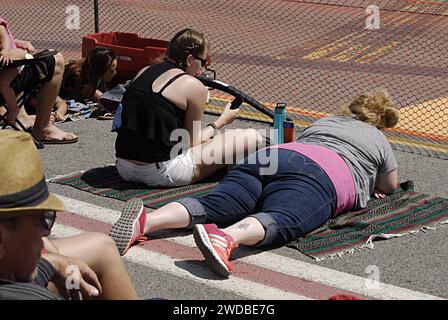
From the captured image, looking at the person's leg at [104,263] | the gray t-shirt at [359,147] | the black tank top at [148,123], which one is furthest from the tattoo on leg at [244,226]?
the person's leg at [104,263]

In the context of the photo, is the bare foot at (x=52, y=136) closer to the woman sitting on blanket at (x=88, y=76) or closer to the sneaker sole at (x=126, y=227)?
the woman sitting on blanket at (x=88, y=76)

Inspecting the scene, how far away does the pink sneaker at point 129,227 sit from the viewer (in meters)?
5.21

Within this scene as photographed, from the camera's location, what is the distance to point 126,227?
17.2 feet

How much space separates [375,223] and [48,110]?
10.2ft

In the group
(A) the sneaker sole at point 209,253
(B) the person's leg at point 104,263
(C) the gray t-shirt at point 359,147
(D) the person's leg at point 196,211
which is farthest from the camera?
(C) the gray t-shirt at point 359,147

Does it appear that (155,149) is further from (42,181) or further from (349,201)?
(42,181)

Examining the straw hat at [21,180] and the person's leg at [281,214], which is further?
the person's leg at [281,214]

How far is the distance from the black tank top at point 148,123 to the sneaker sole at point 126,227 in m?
0.89

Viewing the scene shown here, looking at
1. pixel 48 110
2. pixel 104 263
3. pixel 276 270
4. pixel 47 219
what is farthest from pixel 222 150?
pixel 47 219

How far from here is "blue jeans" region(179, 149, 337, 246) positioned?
533 centimetres

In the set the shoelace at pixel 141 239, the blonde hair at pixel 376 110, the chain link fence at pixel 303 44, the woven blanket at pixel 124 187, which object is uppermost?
the blonde hair at pixel 376 110

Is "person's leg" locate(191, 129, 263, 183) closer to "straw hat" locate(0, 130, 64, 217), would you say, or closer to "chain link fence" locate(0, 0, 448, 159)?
"chain link fence" locate(0, 0, 448, 159)

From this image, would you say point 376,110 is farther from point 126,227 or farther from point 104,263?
point 104,263
